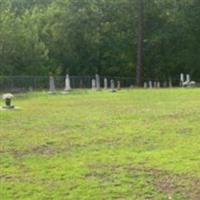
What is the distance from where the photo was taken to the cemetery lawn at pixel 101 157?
27.9 ft

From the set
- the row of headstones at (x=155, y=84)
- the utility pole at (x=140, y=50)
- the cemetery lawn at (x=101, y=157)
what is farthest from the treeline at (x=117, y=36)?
the cemetery lawn at (x=101, y=157)

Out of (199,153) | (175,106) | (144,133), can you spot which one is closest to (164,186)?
(199,153)

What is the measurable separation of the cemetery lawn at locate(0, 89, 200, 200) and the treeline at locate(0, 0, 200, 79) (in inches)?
1427

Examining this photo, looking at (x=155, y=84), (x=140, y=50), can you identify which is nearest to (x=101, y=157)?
(x=155, y=84)

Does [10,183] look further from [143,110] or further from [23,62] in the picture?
[23,62]

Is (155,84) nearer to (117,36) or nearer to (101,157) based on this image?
(117,36)

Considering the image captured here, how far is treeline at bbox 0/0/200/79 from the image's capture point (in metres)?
53.9

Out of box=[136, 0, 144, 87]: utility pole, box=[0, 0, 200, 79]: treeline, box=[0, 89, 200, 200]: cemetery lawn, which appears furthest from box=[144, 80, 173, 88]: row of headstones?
box=[0, 89, 200, 200]: cemetery lawn

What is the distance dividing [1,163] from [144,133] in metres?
4.00

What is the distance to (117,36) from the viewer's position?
55.2 meters

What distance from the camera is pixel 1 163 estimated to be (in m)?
10.4

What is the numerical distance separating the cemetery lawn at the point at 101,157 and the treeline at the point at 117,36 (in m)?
36.3

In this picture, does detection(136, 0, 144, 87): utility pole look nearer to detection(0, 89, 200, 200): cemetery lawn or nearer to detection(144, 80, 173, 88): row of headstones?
detection(144, 80, 173, 88): row of headstones

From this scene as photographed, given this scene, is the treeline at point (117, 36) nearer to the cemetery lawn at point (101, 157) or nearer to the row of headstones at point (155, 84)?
the row of headstones at point (155, 84)
